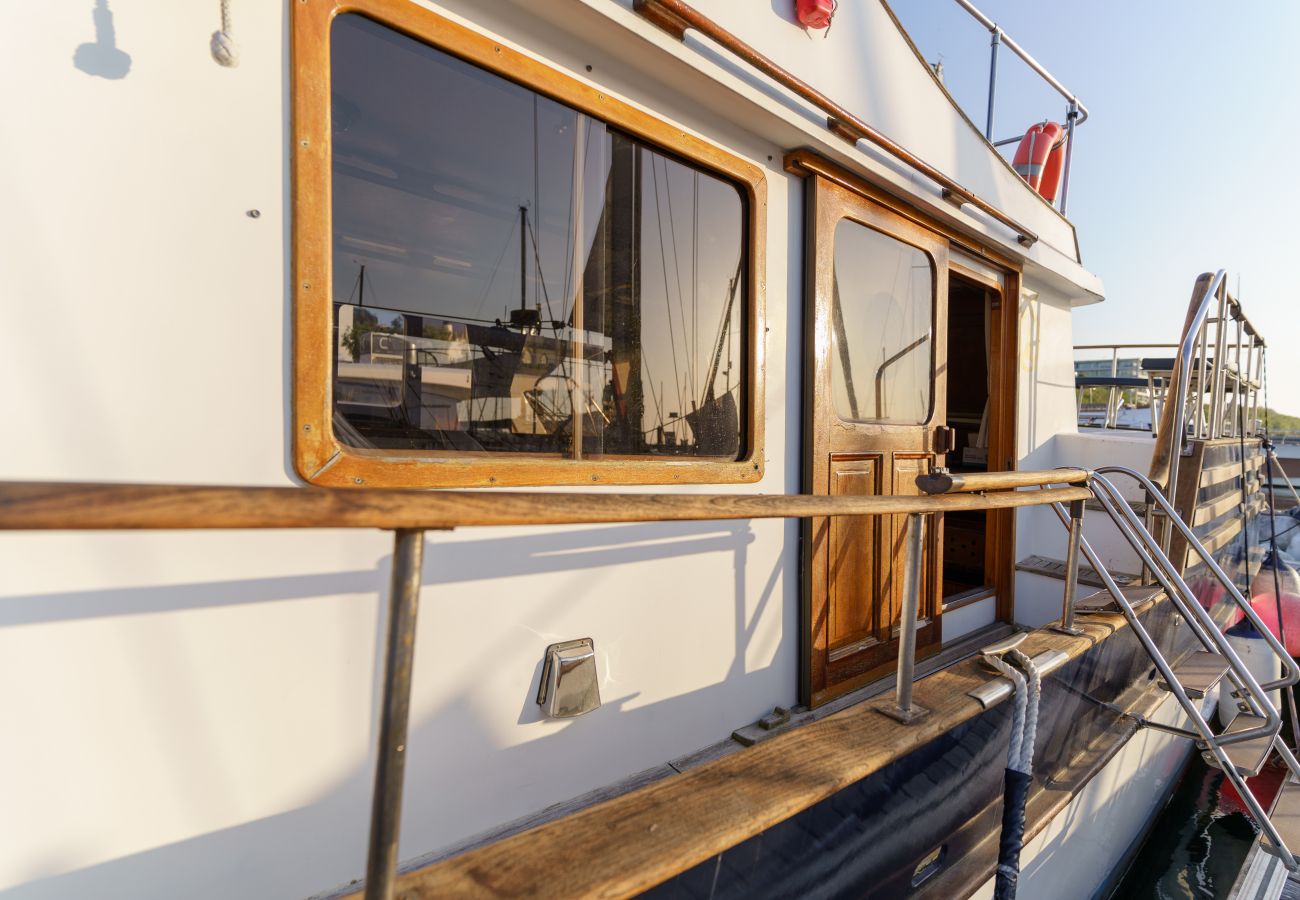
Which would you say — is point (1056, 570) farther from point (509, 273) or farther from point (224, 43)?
point (224, 43)

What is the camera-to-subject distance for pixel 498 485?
1.56 metres

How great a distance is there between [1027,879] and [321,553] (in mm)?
2557

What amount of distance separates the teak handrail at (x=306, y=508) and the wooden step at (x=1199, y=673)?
2.75 metres

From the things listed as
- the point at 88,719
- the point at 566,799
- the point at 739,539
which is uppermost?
the point at 739,539

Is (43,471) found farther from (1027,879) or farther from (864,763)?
(1027,879)

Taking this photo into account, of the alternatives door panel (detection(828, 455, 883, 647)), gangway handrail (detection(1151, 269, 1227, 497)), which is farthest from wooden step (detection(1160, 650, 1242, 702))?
door panel (detection(828, 455, 883, 647))

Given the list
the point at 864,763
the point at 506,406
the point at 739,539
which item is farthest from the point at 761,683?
the point at 506,406

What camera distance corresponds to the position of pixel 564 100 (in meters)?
1.69

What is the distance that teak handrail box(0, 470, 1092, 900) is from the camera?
573 mm

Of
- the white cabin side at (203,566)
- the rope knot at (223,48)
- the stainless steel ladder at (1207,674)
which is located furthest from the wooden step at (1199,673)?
the rope knot at (223,48)

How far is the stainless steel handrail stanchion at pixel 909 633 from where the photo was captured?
154 centimetres

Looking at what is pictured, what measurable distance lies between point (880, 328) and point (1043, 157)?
2444mm

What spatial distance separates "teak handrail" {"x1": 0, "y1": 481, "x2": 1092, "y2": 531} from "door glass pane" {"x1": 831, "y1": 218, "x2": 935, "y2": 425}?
1.69m

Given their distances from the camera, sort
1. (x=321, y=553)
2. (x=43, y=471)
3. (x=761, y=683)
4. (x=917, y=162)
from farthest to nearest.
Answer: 1. (x=917, y=162)
2. (x=761, y=683)
3. (x=321, y=553)
4. (x=43, y=471)
